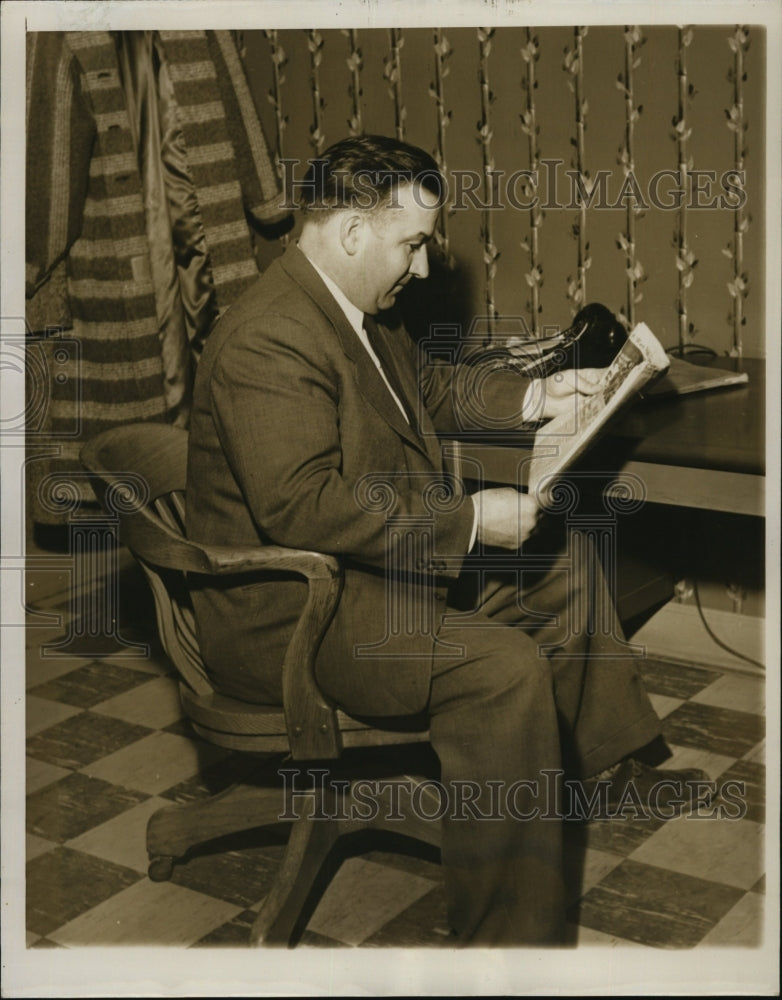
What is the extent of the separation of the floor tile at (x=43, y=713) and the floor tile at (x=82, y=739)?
21 millimetres

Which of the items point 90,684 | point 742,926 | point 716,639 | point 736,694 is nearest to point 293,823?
point 742,926

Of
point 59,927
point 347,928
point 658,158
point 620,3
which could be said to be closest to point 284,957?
point 347,928

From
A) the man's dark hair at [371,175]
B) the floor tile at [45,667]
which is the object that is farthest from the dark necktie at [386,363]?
the floor tile at [45,667]

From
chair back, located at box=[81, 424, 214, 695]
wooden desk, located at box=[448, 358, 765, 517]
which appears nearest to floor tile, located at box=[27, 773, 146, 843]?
chair back, located at box=[81, 424, 214, 695]

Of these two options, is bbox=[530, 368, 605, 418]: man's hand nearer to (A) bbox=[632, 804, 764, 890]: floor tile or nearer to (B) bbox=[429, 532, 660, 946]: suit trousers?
(B) bbox=[429, 532, 660, 946]: suit trousers

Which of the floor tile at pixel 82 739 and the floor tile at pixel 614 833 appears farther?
the floor tile at pixel 82 739

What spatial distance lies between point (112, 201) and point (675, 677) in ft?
6.37

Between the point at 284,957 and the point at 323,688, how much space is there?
1.59 ft

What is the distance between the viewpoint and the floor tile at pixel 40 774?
319 cm

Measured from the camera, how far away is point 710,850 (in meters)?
2.82

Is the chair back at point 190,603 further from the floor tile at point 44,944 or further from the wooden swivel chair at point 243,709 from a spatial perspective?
the floor tile at point 44,944

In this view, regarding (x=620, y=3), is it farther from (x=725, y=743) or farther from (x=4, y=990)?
(x=4, y=990)

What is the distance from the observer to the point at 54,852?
2.90 metres

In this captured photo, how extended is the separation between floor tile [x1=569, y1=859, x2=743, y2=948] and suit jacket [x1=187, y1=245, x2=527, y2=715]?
0.61m
